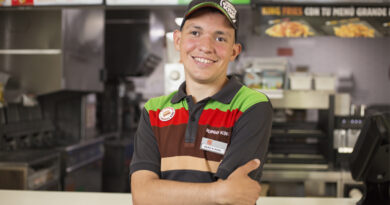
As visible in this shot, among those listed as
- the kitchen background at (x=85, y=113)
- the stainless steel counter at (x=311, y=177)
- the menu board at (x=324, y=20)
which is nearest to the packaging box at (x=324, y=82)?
the kitchen background at (x=85, y=113)

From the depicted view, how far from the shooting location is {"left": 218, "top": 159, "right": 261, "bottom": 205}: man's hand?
3.72 feet

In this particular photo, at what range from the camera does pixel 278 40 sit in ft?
24.6

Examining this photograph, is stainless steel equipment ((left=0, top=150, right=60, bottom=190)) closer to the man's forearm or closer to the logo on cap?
the man's forearm

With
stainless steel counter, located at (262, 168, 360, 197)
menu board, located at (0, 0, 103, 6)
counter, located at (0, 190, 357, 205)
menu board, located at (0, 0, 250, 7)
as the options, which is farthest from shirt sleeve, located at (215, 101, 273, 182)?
stainless steel counter, located at (262, 168, 360, 197)

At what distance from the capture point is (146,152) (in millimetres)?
1326

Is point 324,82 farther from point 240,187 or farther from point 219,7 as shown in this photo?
point 240,187

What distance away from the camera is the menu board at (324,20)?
9.75 feet

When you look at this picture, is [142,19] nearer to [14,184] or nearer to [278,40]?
[278,40]

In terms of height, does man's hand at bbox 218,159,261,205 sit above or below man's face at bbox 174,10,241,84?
below

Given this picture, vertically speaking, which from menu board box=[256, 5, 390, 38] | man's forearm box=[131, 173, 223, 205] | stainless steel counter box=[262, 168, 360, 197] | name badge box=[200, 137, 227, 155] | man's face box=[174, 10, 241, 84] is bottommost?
stainless steel counter box=[262, 168, 360, 197]

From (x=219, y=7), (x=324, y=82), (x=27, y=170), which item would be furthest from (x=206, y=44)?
(x=324, y=82)

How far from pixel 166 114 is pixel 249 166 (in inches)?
13.3

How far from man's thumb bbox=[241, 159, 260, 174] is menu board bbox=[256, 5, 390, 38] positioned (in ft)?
6.61

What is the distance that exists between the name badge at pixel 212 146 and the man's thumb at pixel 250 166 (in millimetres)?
88
